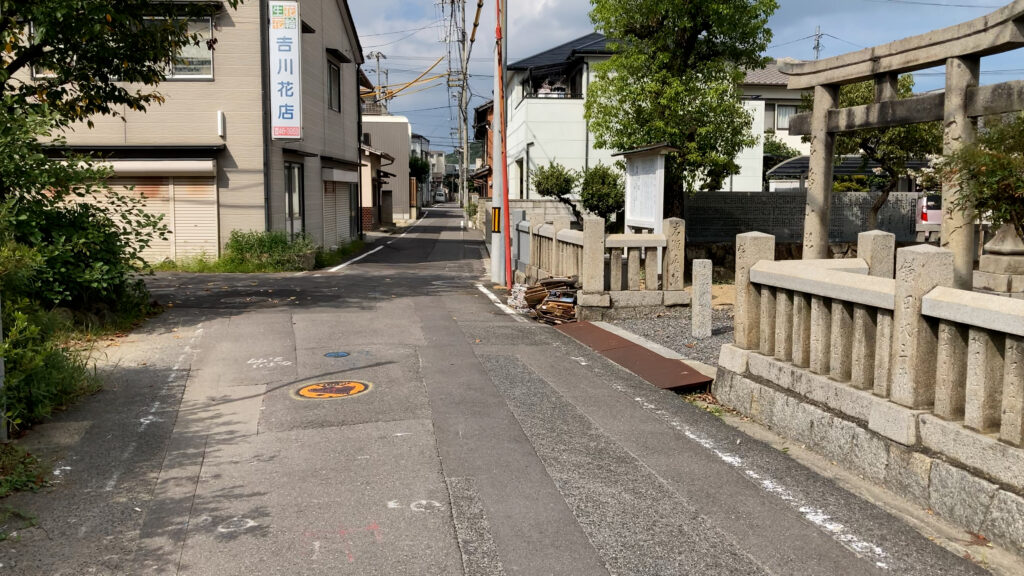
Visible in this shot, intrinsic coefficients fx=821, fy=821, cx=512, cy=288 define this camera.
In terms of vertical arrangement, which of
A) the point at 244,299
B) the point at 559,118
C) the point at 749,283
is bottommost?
the point at 244,299

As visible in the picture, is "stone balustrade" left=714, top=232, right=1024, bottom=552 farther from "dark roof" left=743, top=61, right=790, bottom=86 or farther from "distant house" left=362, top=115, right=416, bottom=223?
"distant house" left=362, top=115, right=416, bottom=223

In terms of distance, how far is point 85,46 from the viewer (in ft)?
38.8

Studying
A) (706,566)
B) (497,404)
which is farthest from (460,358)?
(706,566)

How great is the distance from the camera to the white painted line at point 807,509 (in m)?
4.55

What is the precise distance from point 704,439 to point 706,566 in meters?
2.33

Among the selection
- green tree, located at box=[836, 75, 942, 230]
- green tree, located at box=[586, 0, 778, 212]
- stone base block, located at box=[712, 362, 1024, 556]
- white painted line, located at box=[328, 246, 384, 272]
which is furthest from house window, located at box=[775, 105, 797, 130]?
stone base block, located at box=[712, 362, 1024, 556]

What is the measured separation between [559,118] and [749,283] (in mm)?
22448

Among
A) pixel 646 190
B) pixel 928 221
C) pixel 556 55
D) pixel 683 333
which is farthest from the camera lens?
pixel 556 55

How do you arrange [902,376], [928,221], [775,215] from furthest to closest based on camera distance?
[928,221] → [775,215] → [902,376]

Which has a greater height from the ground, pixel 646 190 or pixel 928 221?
pixel 646 190

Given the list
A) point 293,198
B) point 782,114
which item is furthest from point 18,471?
point 782,114

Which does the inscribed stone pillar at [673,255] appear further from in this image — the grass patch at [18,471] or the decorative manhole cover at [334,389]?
the grass patch at [18,471]

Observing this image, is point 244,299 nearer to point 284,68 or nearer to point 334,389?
point 334,389

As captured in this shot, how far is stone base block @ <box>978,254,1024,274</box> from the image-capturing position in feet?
51.4
